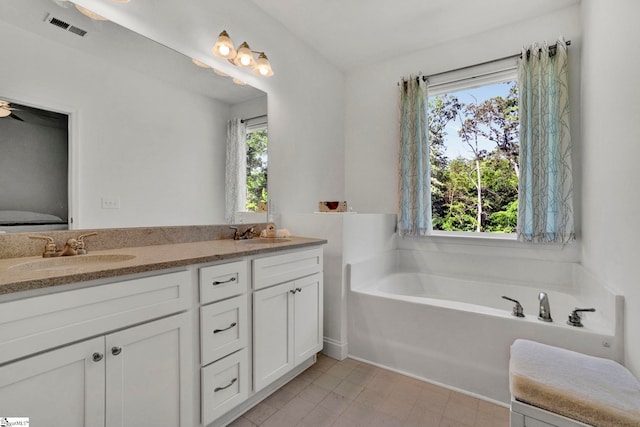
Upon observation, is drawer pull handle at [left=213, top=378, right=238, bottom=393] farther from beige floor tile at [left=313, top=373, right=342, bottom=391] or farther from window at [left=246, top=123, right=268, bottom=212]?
window at [left=246, top=123, right=268, bottom=212]

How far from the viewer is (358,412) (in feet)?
A: 5.27

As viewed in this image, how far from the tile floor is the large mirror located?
4.04 feet

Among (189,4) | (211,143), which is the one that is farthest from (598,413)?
(189,4)

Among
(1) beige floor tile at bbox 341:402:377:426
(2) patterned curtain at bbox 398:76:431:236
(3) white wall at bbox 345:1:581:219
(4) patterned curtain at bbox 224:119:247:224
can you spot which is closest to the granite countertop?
(4) patterned curtain at bbox 224:119:247:224

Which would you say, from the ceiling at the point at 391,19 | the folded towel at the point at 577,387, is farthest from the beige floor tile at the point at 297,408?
the ceiling at the point at 391,19

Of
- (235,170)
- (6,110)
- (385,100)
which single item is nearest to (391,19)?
(385,100)

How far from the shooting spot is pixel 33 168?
1307 millimetres

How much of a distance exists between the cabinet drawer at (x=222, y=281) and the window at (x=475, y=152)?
2.13 m

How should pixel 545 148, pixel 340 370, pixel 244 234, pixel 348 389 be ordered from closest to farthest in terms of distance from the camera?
pixel 348 389
pixel 340 370
pixel 244 234
pixel 545 148

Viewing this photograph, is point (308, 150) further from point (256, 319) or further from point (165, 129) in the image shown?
point (256, 319)

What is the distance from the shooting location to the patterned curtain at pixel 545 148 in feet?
7.35

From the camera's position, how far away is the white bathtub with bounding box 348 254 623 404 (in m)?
1.56

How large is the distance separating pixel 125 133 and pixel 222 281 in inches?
39.6

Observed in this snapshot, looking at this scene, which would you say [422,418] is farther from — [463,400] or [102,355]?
[102,355]
